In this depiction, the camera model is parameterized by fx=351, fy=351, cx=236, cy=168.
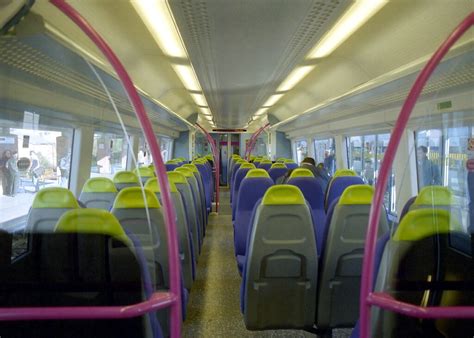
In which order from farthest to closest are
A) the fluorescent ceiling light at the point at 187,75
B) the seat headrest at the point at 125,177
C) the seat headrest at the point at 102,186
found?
the fluorescent ceiling light at the point at 187,75
the seat headrest at the point at 125,177
the seat headrest at the point at 102,186

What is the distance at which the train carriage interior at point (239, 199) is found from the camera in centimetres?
166

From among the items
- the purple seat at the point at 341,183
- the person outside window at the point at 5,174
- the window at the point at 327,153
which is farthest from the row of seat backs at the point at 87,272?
the window at the point at 327,153

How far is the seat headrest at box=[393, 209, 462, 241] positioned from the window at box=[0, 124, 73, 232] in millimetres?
2064

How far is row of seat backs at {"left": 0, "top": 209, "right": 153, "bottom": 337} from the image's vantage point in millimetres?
1652

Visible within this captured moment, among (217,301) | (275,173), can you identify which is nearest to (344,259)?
(217,301)

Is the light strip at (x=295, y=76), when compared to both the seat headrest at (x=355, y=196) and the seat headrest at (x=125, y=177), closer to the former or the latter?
the seat headrest at (x=125, y=177)

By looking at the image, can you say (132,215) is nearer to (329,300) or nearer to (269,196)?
(269,196)

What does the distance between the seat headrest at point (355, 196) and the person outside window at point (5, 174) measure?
7.30ft

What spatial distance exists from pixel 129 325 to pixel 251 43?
2798 mm

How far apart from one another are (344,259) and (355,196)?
0.47 meters

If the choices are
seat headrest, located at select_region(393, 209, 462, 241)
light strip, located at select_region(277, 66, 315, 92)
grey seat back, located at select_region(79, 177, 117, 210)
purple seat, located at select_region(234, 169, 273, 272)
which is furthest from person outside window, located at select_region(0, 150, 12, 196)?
light strip, located at select_region(277, 66, 315, 92)

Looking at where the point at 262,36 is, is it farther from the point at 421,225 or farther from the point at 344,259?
the point at 421,225

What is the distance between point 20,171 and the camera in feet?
7.61

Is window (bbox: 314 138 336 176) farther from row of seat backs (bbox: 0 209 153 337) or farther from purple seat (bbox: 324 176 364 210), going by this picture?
row of seat backs (bbox: 0 209 153 337)
